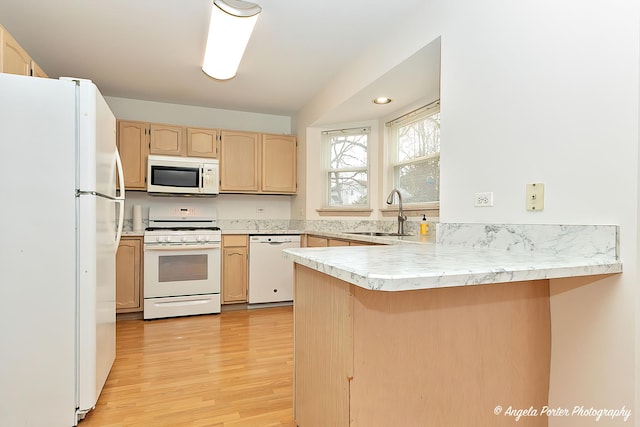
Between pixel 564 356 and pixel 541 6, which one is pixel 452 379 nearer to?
pixel 564 356

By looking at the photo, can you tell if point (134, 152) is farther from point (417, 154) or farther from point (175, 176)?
point (417, 154)

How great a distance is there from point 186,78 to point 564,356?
3614 mm

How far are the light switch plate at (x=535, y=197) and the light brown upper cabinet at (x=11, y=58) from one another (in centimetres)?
272

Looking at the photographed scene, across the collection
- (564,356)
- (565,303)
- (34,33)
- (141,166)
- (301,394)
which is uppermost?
(34,33)

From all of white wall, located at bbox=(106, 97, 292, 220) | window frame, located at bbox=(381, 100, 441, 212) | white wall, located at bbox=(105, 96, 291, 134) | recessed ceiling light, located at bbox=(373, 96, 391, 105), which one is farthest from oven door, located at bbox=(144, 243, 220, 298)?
recessed ceiling light, located at bbox=(373, 96, 391, 105)

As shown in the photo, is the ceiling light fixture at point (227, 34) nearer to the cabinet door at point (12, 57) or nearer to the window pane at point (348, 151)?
the cabinet door at point (12, 57)

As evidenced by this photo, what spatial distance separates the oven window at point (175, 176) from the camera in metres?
3.87

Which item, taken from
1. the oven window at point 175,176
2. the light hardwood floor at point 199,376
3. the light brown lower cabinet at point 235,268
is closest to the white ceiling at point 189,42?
the oven window at point 175,176

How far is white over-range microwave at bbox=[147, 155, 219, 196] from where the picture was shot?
12.7 feet

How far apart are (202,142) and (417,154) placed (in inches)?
95.6

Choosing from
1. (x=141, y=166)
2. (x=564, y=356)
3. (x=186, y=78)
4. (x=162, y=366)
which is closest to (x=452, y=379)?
(x=564, y=356)

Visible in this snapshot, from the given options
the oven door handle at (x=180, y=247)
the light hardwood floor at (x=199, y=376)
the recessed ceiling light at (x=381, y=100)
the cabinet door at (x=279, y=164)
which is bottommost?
the light hardwood floor at (x=199, y=376)

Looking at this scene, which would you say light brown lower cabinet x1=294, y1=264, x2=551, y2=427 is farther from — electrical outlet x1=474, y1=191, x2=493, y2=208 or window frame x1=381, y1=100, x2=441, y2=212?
window frame x1=381, y1=100, x2=441, y2=212

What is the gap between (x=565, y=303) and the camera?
1.40 m
